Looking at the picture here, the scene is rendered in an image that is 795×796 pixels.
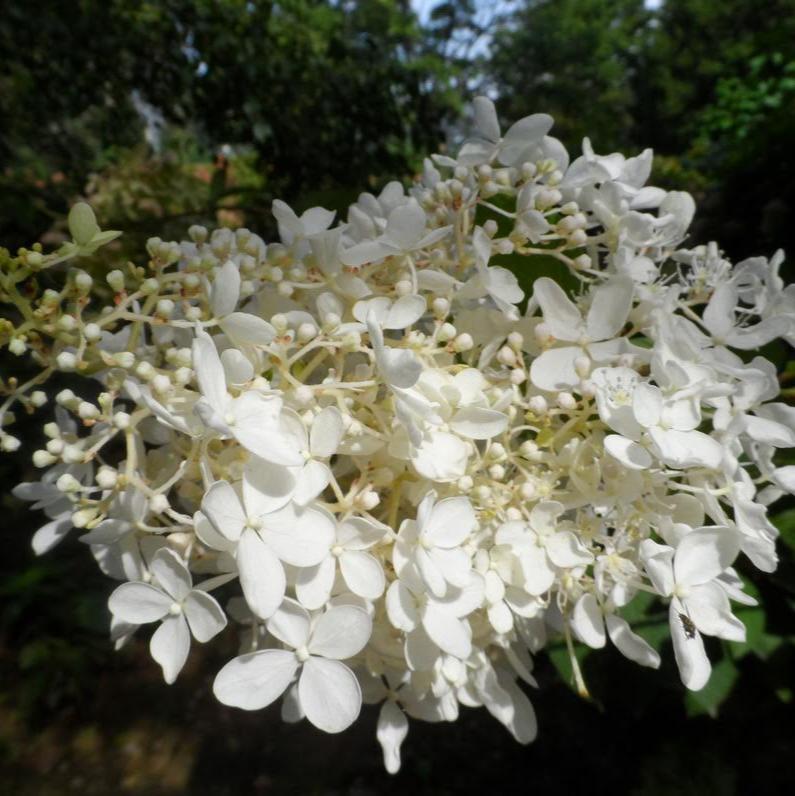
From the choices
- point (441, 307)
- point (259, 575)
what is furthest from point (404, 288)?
point (259, 575)

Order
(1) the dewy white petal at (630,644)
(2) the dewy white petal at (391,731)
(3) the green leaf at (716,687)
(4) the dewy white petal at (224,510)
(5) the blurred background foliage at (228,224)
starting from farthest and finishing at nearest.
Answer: (5) the blurred background foliage at (228,224) < (3) the green leaf at (716,687) < (2) the dewy white petal at (391,731) < (1) the dewy white petal at (630,644) < (4) the dewy white petal at (224,510)

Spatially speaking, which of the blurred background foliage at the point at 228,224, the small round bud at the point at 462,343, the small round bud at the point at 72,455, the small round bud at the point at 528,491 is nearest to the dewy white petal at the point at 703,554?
the small round bud at the point at 528,491

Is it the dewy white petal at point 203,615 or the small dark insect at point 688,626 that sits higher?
the small dark insect at point 688,626

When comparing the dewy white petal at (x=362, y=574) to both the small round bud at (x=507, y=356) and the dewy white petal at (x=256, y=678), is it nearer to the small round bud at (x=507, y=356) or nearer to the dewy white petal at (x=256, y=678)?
the dewy white petal at (x=256, y=678)

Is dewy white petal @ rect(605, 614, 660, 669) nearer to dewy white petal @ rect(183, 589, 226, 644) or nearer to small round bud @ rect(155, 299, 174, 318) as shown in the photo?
dewy white petal @ rect(183, 589, 226, 644)

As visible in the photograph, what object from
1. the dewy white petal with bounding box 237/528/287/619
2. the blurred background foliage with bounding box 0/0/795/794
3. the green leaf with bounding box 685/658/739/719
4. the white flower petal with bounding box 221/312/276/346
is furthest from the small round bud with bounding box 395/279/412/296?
the blurred background foliage with bounding box 0/0/795/794

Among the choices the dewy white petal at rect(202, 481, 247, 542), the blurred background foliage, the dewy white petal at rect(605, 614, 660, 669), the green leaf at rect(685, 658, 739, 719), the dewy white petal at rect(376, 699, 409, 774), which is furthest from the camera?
the blurred background foliage

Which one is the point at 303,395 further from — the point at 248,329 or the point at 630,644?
the point at 630,644
